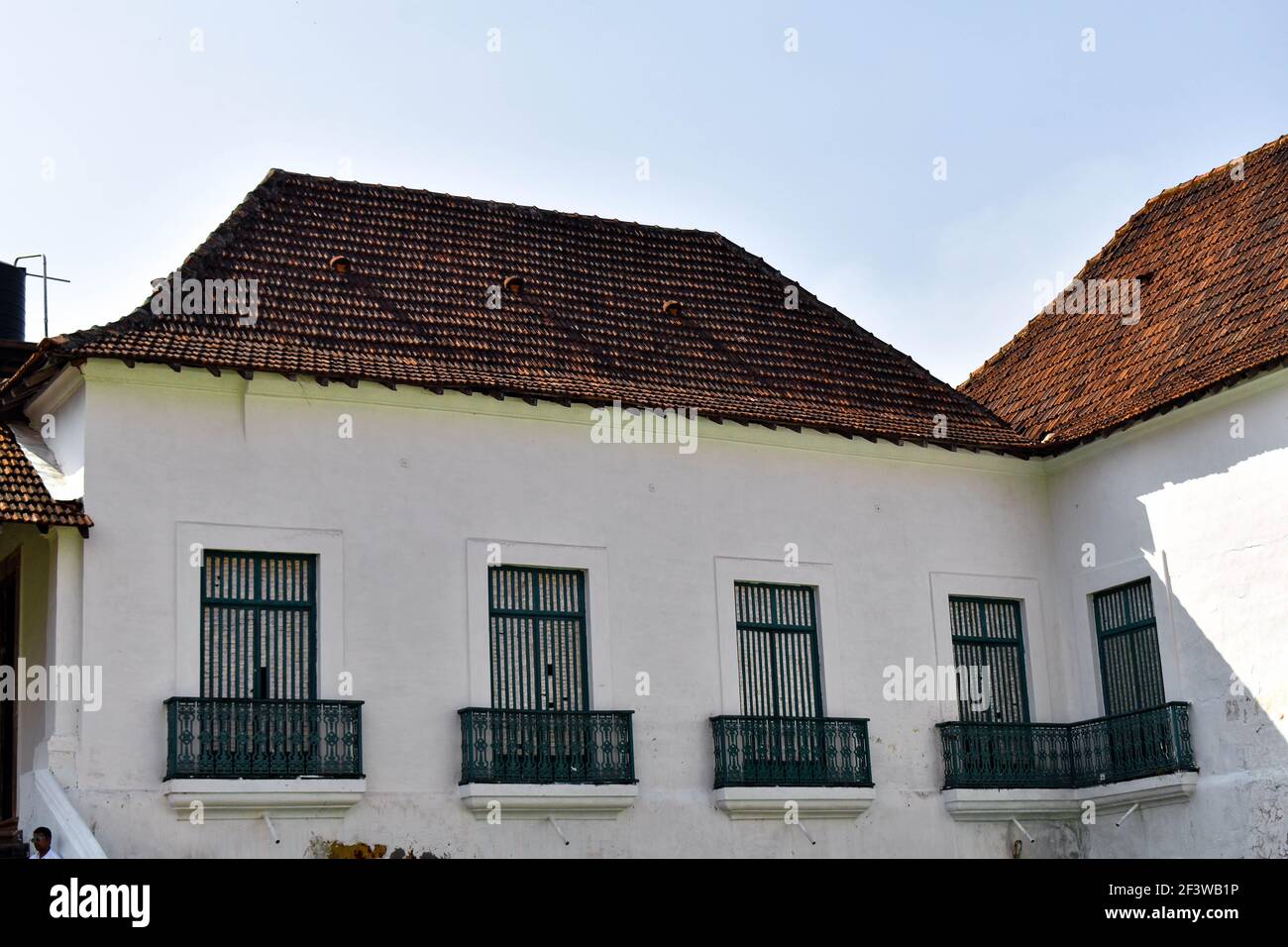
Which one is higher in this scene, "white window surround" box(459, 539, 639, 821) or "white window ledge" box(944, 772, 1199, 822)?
"white window surround" box(459, 539, 639, 821)

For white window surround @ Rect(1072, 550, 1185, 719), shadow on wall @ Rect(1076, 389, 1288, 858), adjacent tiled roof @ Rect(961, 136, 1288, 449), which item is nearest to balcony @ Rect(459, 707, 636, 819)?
white window surround @ Rect(1072, 550, 1185, 719)

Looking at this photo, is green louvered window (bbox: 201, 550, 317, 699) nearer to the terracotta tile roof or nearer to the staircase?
the terracotta tile roof

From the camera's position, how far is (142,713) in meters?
19.2

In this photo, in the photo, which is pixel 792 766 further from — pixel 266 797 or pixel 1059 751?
pixel 266 797

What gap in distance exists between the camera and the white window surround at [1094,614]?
22.9m

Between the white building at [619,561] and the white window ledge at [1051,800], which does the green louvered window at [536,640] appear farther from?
the white window ledge at [1051,800]

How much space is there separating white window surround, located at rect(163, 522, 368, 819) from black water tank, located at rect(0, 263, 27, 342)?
731cm

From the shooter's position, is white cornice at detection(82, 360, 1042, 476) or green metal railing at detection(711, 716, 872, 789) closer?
white cornice at detection(82, 360, 1042, 476)

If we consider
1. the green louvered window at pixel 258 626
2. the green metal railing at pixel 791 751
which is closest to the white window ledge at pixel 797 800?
the green metal railing at pixel 791 751

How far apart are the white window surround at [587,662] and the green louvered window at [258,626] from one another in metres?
1.77

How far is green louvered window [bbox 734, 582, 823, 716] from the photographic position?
2259 cm
